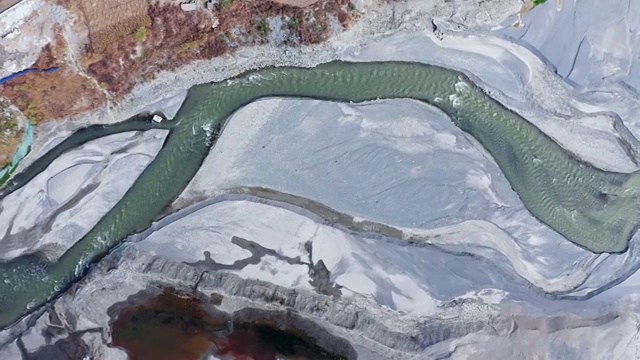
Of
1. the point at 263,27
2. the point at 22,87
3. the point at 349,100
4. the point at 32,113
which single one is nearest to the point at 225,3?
the point at 263,27

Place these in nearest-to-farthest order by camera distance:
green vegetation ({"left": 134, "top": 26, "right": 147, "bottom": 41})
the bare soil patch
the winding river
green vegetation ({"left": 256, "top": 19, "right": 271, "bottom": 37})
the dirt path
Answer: the bare soil patch, green vegetation ({"left": 134, "top": 26, "right": 147, "bottom": 41}), the dirt path, green vegetation ({"left": 256, "top": 19, "right": 271, "bottom": 37}), the winding river

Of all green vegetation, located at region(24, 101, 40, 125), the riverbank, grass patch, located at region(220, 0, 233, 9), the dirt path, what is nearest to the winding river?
the riverbank

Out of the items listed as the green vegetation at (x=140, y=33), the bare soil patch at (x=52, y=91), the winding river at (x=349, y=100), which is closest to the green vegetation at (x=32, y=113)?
the bare soil patch at (x=52, y=91)

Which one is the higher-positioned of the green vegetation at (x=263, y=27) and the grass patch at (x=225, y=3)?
the grass patch at (x=225, y=3)

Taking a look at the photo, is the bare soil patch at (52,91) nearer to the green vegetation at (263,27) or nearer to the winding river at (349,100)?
the winding river at (349,100)

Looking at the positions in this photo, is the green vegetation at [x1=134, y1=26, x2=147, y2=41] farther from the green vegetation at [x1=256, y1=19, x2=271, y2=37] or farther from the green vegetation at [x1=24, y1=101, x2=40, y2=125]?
the green vegetation at [x1=24, y1=101, x2=40, y2=125]

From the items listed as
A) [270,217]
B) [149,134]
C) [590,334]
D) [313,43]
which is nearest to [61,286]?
[149,134]

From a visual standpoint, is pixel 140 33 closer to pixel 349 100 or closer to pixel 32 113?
pixel 32 113
